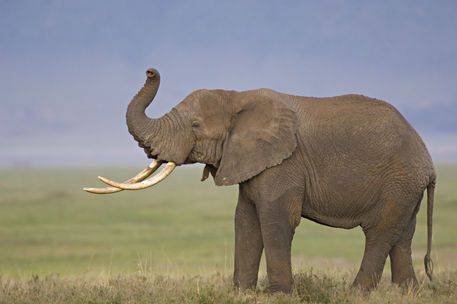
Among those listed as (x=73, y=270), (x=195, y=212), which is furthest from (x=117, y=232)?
(x=73, y=270)

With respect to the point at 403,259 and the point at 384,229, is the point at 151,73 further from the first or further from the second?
the point at 403,259

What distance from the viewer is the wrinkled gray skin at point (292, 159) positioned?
1262 cm

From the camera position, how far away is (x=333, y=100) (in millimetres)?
13422

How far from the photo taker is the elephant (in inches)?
497

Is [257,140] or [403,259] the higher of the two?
[257,140]

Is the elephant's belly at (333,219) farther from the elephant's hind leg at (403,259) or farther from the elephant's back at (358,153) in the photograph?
the elephant's hind leg at (403,259)

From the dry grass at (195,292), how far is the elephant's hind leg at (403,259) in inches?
7.1

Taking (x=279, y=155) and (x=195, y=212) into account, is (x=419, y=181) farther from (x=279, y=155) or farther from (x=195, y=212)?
(x=195, y=212)

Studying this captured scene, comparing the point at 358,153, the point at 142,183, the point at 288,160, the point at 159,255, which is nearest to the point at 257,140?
the point at 288,160

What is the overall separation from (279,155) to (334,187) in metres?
0.88

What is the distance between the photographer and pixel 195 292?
12.5 metres

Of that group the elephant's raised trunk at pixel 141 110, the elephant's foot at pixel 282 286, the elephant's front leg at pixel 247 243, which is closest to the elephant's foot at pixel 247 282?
the elephant's front leg at pixel 247 243

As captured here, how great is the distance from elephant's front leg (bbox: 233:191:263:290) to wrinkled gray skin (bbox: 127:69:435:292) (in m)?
0.01

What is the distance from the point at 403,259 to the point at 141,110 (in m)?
4.22
